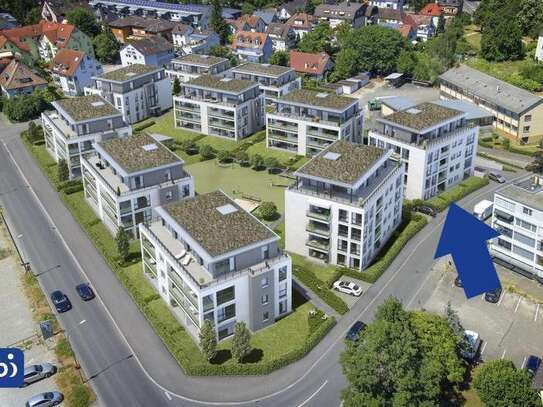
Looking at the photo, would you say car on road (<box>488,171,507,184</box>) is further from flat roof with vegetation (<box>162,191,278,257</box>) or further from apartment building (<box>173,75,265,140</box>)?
flat roof with vegetation (<box>162,191,278,257</box>)

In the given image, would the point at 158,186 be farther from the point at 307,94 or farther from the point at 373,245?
the point at 307,94

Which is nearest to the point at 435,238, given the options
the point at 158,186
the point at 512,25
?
the point at 158,186

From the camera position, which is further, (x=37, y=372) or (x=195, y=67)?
(x=195, y=67)

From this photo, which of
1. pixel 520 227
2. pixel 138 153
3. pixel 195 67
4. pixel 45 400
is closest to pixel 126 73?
pixel 195 67

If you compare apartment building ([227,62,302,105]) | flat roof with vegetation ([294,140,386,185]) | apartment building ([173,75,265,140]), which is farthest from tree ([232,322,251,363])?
apartment building ([227,62,302,105])

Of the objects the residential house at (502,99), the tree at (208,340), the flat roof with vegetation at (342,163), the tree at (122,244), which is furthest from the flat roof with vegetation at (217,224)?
the residential house at (502,99)

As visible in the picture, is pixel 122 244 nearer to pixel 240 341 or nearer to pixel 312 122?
pixel 240 341
